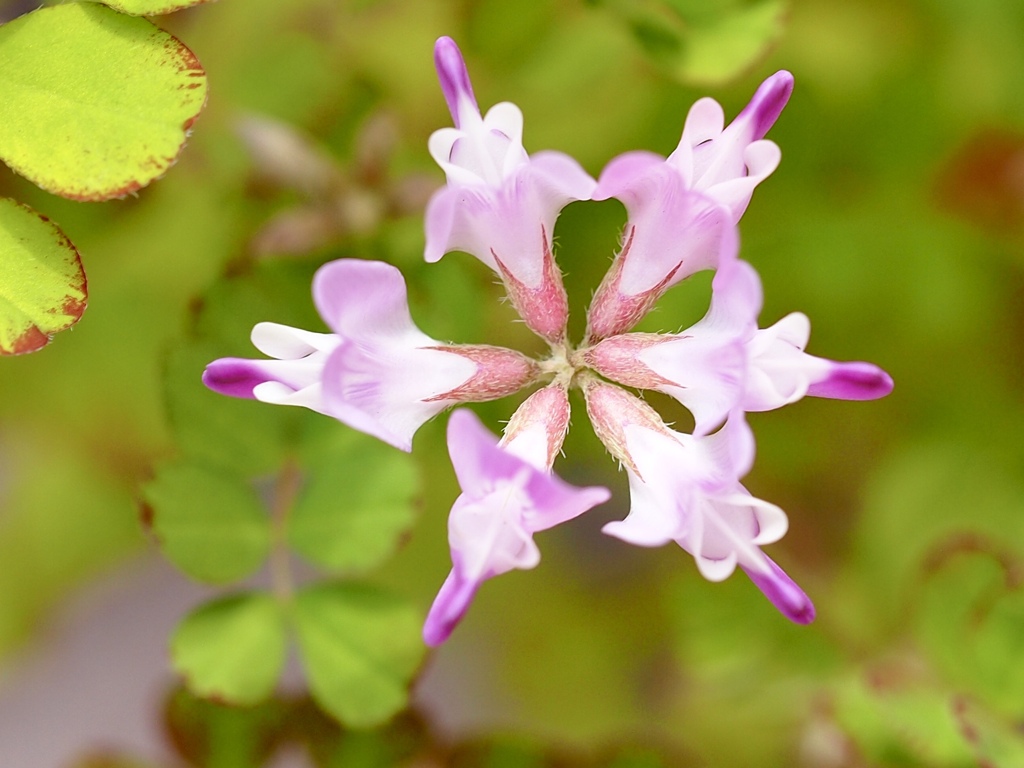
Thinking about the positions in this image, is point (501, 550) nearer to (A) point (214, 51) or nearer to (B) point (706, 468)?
(B) point (706, 468)

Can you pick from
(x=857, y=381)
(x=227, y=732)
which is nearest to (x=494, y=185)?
(x=857, y=381)

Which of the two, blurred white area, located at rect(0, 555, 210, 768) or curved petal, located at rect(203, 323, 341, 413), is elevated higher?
curved petal, located at rect(203, 323, 341, 413)

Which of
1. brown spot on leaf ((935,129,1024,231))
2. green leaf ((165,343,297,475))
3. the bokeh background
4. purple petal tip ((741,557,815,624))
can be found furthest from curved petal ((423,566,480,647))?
brown spot on leaf ((935,129,1024,231))

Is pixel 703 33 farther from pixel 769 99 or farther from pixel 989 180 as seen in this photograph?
pixel 989 180

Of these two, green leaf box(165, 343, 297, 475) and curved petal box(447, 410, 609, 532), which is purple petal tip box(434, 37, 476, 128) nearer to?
curved petal box(447, 410, 609, 532)

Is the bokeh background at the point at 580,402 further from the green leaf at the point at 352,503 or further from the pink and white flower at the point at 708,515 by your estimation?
the pink and white flower at the point at 708,515

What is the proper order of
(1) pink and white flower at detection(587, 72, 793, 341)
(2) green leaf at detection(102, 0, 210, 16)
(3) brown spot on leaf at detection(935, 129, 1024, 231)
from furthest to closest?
(3) brown spot on leaf at detection(935, 129, 1024, 231) < (2) green leaf at detection(102, 0, 210, 16) < (1) pink and white flower at detection(587, 72, 793, 341)

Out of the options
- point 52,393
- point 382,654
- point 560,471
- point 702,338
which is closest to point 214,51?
point 52,393
